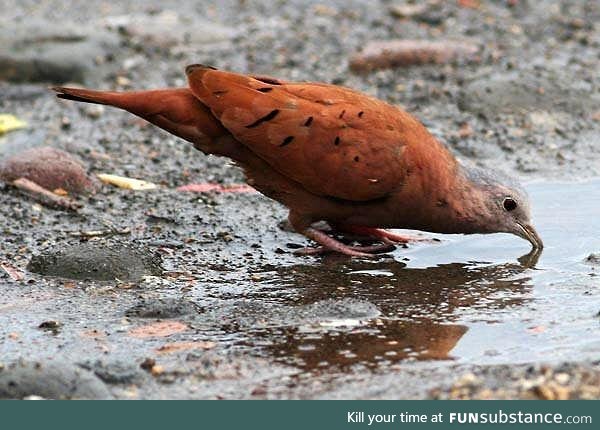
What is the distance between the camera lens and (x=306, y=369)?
512cm

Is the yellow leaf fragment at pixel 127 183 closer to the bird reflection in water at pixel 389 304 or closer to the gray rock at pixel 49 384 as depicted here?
the bird reflection in water at pixel 389 304

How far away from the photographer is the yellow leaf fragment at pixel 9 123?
8914 millimetres

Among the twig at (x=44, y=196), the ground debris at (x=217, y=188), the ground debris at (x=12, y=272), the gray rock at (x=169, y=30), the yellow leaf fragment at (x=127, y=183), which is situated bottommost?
the ground debris at (x=12, y=272)

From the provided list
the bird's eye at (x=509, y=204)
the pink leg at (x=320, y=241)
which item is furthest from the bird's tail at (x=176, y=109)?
the bird's eye at (x=509, y=204)

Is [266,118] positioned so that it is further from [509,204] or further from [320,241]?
[509,204]

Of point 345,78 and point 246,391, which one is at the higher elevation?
point 345,78

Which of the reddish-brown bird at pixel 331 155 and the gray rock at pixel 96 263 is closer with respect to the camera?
the gray rock at pixel 96 263

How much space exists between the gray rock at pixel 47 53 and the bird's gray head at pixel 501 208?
4.13m

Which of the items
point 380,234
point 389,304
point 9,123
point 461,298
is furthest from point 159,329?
point 9,123

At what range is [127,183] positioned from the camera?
25.8ft

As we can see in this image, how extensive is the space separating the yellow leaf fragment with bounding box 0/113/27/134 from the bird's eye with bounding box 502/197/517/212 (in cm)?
381

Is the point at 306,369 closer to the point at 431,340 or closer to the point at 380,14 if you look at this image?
the point at 431,340

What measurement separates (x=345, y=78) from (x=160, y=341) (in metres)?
4.73

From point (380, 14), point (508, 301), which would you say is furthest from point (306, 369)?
point (380, 14)
